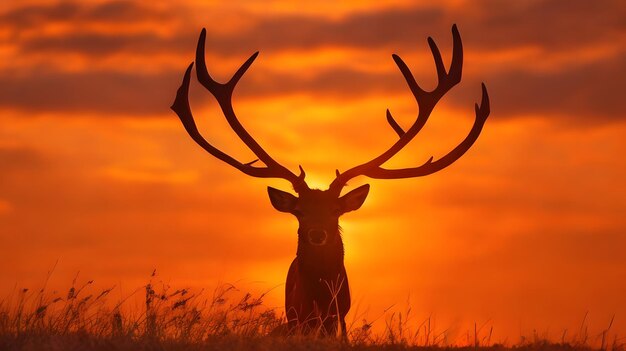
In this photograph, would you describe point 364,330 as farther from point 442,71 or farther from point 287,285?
point 442,71

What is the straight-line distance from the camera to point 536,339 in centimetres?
1060

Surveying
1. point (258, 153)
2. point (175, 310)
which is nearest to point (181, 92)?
point (258, 153)

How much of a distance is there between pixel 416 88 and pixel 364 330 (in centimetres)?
556

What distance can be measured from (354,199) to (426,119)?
2318mm

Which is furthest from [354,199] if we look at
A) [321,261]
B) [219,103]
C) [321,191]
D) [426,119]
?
[219,103]

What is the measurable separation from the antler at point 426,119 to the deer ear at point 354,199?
0.68 meters

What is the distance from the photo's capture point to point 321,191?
493 inches

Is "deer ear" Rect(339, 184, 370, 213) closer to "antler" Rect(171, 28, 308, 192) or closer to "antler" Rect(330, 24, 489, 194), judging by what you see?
"antler" Rect(330, 24, 489, 194)

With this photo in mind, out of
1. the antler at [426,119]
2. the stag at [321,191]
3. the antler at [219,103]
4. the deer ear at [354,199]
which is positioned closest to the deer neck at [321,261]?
the stag at [321,191]

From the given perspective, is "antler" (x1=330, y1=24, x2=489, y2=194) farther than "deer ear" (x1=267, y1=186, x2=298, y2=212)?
Yes

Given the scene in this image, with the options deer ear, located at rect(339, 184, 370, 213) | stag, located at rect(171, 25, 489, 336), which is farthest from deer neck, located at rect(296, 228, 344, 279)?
deer ear, located at rect(339, 184, 370, 213)

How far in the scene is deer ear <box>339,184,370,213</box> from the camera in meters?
12.5

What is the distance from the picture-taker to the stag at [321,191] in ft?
39.4

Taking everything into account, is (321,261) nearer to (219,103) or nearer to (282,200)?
(282,200)
